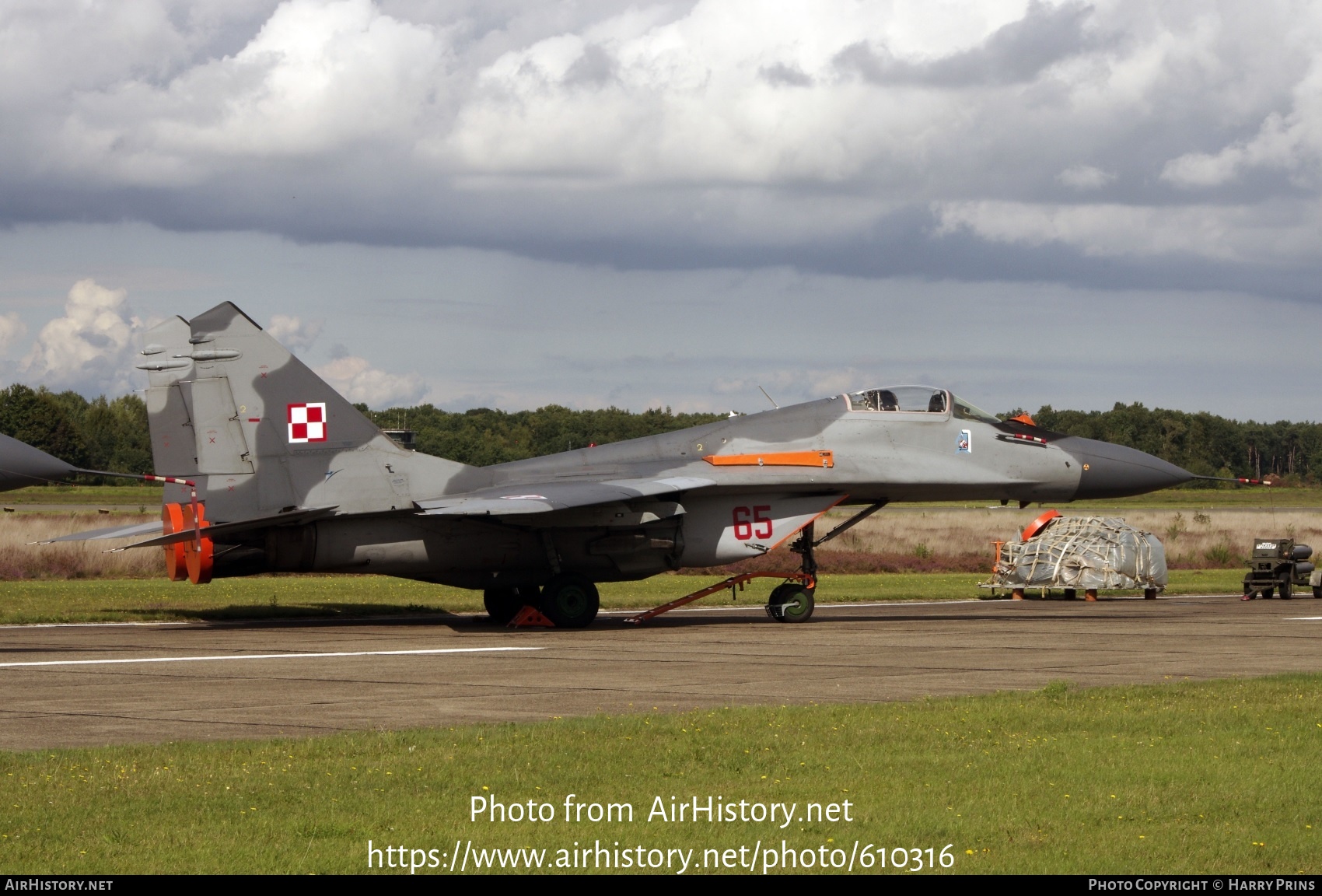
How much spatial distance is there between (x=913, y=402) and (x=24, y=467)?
43.8 feet

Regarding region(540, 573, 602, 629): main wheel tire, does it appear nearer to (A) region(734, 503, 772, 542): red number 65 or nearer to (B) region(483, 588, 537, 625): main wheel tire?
(B) region(483, 588, 537, 625): main wheel tire

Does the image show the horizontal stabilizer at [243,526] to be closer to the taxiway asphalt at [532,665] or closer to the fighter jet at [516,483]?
the fighter jet at [516,483]

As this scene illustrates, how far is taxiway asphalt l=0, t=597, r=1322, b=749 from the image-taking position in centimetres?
1159

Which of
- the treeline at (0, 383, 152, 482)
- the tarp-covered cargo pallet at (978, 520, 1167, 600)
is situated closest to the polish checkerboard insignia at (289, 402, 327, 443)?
the tarp-covered cargo pallet at (978, 520, 1167, 600)

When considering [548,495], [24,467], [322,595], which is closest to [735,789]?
[24,467]

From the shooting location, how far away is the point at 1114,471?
2325 cm

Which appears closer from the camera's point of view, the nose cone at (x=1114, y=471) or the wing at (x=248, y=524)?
the wing at (x=248, y=524)

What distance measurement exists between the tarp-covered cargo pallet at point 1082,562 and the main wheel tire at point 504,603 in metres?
14.0

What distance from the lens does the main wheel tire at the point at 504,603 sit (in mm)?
22312

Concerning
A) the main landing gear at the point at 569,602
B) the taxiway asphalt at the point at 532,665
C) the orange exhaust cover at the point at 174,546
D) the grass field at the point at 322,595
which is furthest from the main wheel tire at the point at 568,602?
the orange exhaust cover at the point at 174,546

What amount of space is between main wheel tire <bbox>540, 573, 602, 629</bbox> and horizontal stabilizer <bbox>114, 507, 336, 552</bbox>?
3.66 meters

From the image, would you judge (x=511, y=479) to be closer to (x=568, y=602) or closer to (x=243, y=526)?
(x=568, y=602)

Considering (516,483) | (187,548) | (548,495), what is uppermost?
(516,483)

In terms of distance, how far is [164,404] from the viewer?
20656 mm
